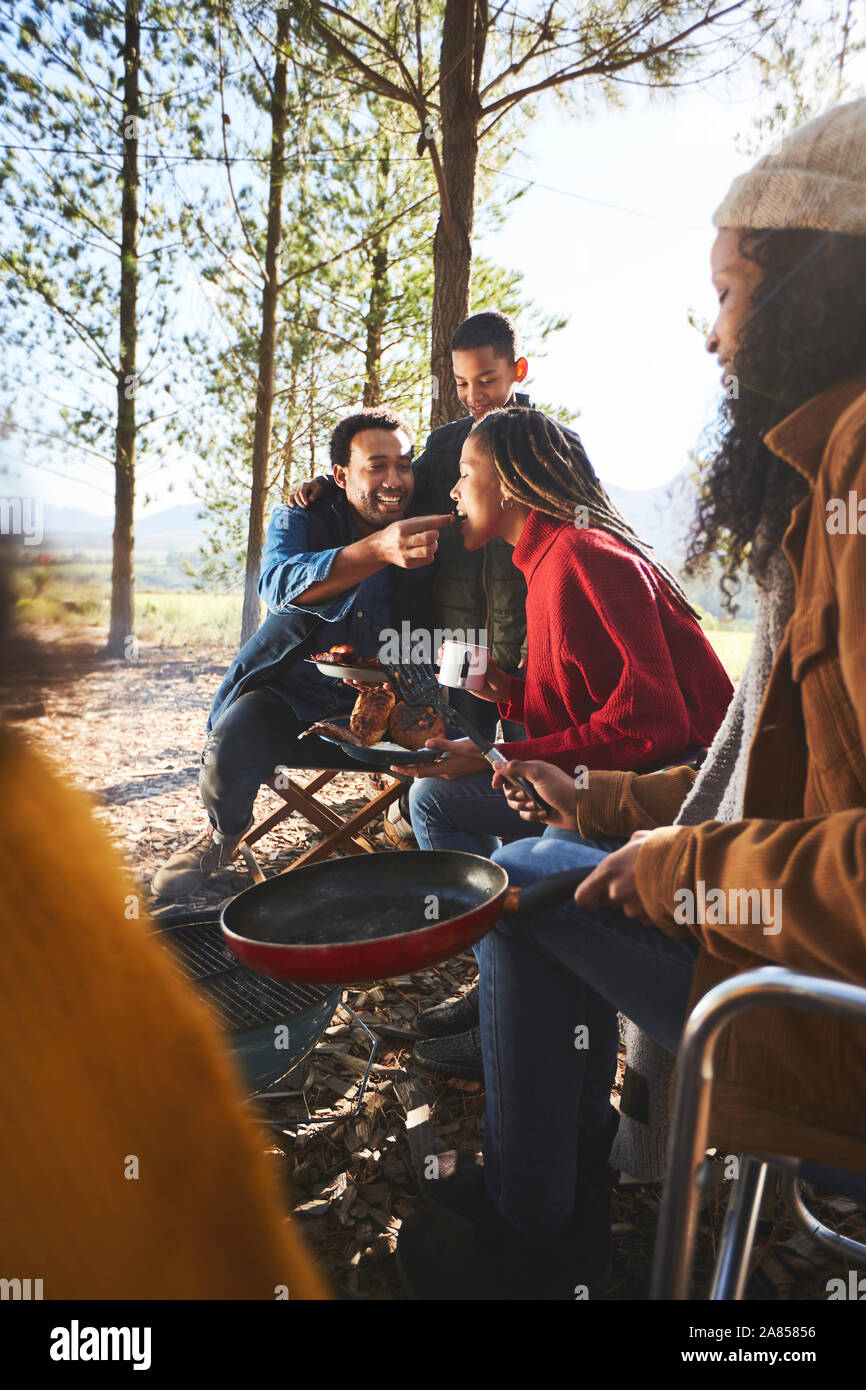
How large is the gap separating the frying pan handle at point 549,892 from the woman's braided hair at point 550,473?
1165 mm

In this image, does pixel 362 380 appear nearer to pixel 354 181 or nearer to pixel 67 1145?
pixel 354 181

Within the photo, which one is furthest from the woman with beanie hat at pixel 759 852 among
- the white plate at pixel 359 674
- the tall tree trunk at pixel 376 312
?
the tall tree trunk at pixel 376 312

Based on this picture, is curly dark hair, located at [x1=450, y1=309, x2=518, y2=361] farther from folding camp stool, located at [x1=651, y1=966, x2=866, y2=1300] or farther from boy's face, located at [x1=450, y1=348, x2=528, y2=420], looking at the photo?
folding camp stool, located at [x1=651, y1=966, x2=866, y2=1300]

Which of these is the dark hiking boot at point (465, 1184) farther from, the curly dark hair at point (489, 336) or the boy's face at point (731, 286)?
the curly dark hair at point (489, 336)

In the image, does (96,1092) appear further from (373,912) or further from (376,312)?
(376,312)

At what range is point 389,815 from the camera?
4.35m

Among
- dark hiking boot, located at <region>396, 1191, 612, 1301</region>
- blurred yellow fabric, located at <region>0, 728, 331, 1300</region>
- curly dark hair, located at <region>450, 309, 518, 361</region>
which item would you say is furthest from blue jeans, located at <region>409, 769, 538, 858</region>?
curly dark hair, located at <region>450, 309, 518, 361</region>

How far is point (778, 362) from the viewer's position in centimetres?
116

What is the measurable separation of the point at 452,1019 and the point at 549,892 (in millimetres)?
1488

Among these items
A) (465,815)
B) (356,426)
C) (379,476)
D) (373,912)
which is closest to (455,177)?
(356,426)

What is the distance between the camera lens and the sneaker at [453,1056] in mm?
2334

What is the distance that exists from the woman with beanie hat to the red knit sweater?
418 mm
